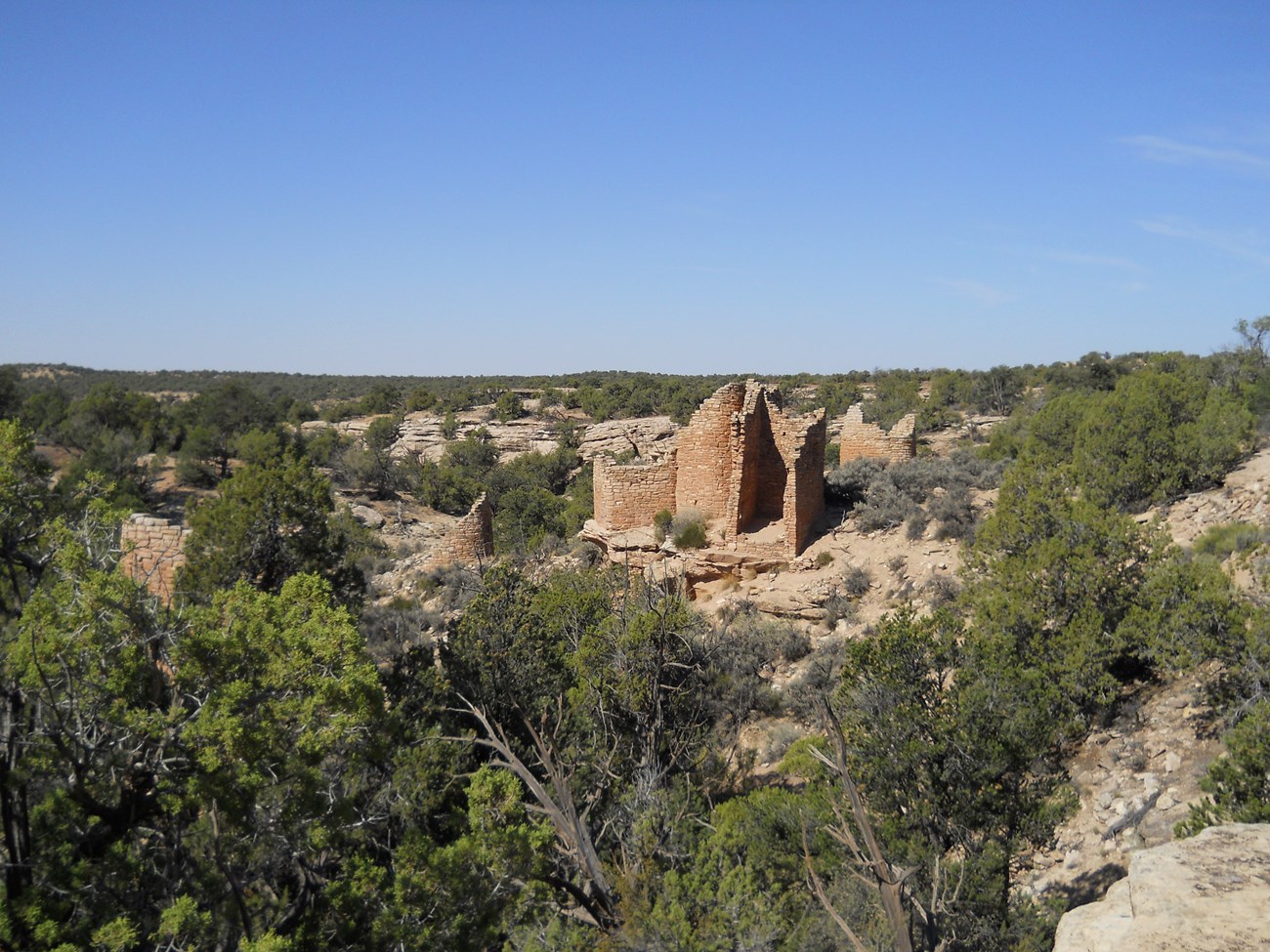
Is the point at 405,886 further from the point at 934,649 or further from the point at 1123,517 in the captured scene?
the point at 1123,517

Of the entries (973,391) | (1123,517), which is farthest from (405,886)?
(973,391)

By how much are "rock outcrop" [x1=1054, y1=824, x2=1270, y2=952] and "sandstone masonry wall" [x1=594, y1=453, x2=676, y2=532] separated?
44.0ft

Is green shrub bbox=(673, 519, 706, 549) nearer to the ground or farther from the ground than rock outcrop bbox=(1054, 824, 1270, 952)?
nearer to the ground

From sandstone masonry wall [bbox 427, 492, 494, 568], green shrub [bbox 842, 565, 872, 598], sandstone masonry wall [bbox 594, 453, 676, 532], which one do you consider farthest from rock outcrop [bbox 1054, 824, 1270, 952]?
sandstone masonry wall [bbox 427, 492, 494, 568]

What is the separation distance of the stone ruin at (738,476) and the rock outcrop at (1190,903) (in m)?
12.0

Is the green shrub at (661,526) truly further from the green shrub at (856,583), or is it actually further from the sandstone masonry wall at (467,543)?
the sandstone masonry wall at (467,543)

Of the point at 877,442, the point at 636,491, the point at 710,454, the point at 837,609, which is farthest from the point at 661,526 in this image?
the point at 877,442

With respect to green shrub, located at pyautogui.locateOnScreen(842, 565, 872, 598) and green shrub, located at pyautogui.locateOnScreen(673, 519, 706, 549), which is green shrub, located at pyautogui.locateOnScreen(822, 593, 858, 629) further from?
green shrub, located at pyautogui.locateOnScreen(673, 519, 706, 549)

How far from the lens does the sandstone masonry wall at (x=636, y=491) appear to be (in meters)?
17.1

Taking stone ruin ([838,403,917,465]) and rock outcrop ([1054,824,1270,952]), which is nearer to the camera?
rock outcrop ([1054,824,1270,952])

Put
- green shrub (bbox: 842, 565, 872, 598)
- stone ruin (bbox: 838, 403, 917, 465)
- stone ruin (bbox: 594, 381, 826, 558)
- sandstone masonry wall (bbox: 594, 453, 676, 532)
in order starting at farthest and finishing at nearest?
1. stone ruin (bbox: 838, 403, 917, 465)
2. sandstone masonry wall (bbox: 594, 453, 676, 532)
3. stone ruin (bbox: 594, 381, 826, 558)
4. green shrub (bbox: 842, 565, 872, 598)

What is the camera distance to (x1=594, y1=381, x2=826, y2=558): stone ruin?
16.2 meters

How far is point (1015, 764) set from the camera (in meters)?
7.81

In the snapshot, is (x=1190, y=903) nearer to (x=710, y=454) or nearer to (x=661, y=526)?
(x=710, y=454)
